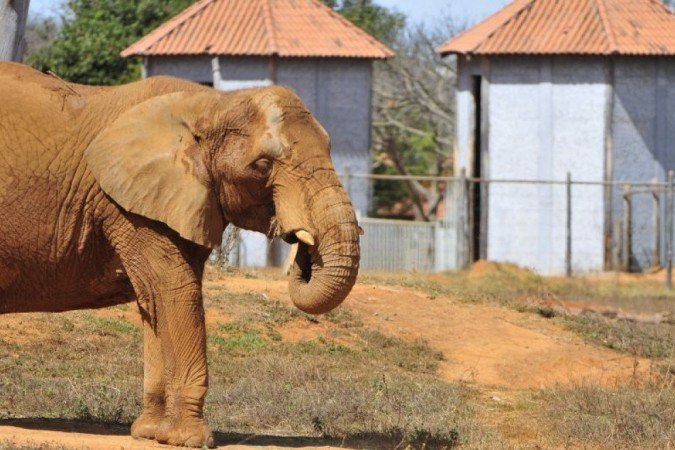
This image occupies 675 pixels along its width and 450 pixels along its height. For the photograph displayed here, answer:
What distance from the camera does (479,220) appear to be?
1203 inches

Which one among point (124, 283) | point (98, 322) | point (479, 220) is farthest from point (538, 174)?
point (124, 283)

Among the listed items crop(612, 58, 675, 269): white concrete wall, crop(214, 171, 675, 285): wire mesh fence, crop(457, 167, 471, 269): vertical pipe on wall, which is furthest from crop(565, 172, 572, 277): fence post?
crop(612, 58, 675, 269): white concrete wall

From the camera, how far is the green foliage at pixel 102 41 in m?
35.8

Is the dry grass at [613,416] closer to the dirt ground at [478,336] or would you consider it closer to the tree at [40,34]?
the dirt ground at [478,336]

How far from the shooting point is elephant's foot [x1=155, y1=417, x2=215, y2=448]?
9.45 metres

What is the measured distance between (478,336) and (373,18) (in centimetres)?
3044

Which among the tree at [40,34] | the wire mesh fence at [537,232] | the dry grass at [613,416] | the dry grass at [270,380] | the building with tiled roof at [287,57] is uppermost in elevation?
the tree at [40,34]

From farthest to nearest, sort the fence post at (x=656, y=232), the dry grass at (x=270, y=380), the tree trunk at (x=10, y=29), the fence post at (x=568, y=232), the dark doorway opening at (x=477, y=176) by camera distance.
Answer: the dark doorway opening at (x=477, y=176)
the fence post at (x=656, y=232)
the fence post at (x=568, y=232)
the tree trunk at (x=10, y=29)
the dry grass at (x=270, y=380)

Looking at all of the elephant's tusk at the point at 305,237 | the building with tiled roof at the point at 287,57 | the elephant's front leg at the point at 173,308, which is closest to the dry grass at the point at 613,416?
the elephant's front leg at the point at 173,308

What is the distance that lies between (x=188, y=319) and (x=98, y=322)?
5.40 meters

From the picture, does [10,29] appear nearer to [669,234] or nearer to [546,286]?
[546,286]

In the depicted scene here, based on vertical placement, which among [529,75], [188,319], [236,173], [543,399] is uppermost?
[529,75]

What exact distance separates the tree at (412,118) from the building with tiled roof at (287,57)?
13.0m

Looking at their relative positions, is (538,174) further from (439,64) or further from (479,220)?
(439,64)
